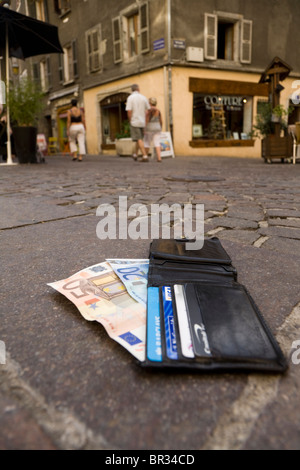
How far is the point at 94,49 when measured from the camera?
15.7 meters

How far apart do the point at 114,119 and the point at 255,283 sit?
1586cm

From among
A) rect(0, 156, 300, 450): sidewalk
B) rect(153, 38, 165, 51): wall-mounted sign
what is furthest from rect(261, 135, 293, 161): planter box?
rect(0, 156, 300, 450): sidewalk

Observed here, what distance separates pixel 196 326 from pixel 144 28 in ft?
47.8

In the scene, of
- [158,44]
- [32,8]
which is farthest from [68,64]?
[158,44]

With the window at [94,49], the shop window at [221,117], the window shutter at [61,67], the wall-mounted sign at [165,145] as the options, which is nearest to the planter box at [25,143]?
the wall-mounted sign at [165,145]

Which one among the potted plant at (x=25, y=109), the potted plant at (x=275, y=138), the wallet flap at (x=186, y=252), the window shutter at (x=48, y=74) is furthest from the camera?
the window shutter at (x=48, y=74)

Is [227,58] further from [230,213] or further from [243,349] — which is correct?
[243,349]

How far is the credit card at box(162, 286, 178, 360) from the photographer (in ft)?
2.74

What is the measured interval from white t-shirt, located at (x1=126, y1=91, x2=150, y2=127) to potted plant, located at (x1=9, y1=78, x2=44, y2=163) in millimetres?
2278

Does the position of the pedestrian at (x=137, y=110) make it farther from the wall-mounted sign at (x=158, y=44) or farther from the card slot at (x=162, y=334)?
the card slot at (x=162, y=334)

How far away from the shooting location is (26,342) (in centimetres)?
95

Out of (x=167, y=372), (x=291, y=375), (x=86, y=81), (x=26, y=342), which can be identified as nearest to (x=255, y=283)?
(x=291, y=375)

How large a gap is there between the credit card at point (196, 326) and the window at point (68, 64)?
60.4ft

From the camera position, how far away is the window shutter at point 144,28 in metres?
12.8
